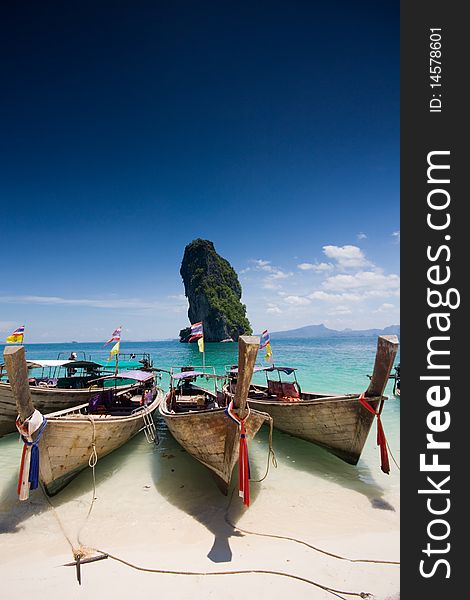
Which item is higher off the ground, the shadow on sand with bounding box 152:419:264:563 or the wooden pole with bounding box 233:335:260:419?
the wooden pole with bounding box 233:335:260:419

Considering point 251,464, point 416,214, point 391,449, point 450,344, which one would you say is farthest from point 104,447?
point 391,449

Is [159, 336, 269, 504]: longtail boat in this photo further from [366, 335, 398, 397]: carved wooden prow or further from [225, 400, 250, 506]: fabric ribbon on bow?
[366, 335, 398, 397]: carved wooden prow

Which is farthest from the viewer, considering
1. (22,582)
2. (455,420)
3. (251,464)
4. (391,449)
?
(391,449)

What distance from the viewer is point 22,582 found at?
4.29m

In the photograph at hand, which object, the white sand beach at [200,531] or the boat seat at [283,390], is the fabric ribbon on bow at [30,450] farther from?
the boat seat at [283,390]

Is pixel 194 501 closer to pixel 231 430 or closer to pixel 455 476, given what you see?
pixel 231 430

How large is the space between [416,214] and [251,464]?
26.7 ft

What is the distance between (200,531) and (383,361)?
5232 millimetres

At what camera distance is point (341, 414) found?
8.05 metres

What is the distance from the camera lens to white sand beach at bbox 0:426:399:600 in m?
4.22

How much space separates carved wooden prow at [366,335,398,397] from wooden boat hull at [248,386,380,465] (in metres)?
0.29

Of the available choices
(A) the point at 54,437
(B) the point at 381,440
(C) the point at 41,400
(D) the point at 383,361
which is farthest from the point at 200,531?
(C) the point at 41,400

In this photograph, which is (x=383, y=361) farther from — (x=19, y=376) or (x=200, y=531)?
(x=19, y=376)

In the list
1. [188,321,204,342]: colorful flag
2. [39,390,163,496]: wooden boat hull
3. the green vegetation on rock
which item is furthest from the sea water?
the green vegetation on rock
